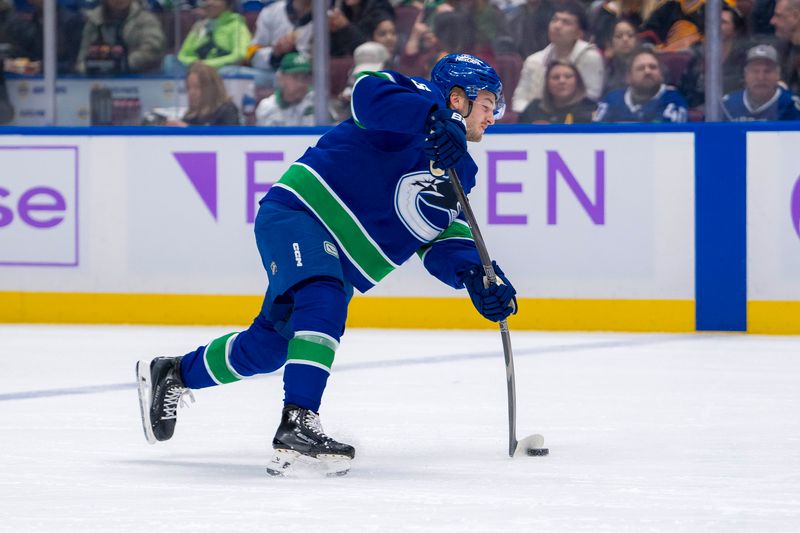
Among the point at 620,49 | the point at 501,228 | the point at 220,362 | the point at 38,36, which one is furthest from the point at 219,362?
the point at 38,36

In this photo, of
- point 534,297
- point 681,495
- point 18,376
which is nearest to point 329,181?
point 681,495

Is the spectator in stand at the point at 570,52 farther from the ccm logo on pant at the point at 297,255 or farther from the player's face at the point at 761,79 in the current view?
the ccm logo on pant at the point at 297,255

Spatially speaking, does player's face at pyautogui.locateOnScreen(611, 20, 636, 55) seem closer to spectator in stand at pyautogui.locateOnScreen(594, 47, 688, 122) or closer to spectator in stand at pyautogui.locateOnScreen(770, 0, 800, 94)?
spectator in stand at pyautogui.locateOnScreen(594, 47, 688, 122)

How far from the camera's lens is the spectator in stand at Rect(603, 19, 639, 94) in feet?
21.4

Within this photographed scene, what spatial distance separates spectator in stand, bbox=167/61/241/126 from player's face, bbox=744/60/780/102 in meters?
2.24

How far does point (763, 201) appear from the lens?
640 cm

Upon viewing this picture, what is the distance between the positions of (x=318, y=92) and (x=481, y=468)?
3.73 meters

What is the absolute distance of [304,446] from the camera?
3203mm

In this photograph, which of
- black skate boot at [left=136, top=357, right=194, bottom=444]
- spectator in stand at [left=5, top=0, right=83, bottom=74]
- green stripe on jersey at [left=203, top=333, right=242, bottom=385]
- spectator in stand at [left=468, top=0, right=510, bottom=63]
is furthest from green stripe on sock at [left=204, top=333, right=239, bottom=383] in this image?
spectator in stand at [left=5, top=0, right=83, bottom=74]

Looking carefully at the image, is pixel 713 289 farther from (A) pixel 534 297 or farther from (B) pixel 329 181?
(B) pixel 329 181

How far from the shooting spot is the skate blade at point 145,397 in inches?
143

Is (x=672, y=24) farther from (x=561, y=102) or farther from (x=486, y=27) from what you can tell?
(x=486, y=27)

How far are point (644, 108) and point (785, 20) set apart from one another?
679 mm

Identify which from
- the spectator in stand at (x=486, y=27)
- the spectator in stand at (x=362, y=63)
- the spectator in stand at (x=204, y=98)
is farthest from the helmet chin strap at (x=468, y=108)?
the spectator in stand at (x=204, y=98)
